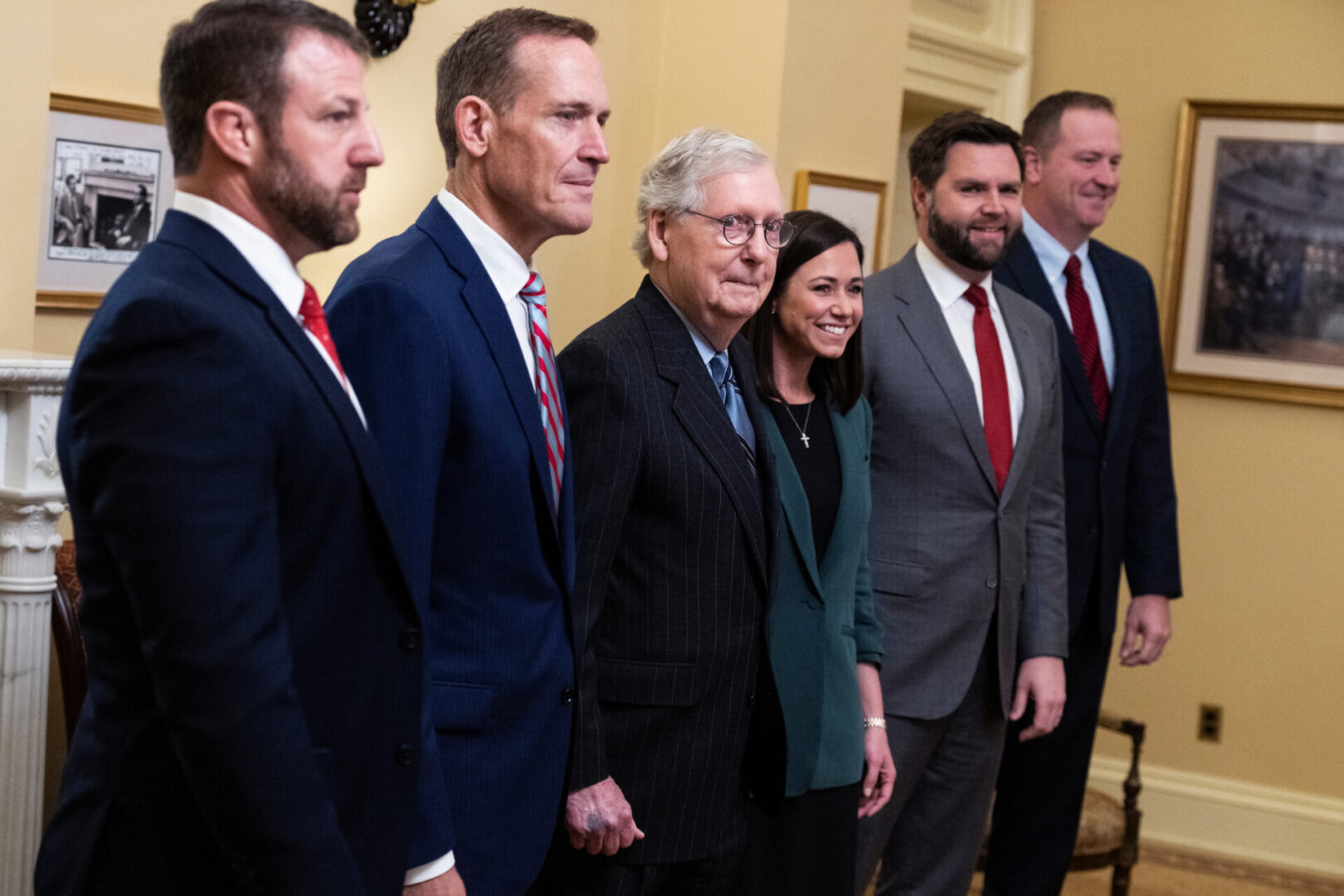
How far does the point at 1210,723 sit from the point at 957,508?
267cm

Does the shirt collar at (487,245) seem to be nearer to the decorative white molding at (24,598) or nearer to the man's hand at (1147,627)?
the decorative white molding at (24,598)

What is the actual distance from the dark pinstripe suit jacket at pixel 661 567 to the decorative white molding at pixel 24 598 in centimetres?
98

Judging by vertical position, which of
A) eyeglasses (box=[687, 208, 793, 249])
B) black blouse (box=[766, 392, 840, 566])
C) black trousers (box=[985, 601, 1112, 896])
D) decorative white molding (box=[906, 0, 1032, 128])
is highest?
decorative white molding (box=[906, 0, 1032, 128])

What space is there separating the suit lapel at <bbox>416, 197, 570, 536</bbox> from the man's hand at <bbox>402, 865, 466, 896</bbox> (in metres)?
0.37

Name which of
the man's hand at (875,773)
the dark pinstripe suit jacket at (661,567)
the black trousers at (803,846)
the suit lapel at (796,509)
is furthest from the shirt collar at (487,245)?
the man's hand at (875,773)

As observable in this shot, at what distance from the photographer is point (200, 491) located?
3.43 feet

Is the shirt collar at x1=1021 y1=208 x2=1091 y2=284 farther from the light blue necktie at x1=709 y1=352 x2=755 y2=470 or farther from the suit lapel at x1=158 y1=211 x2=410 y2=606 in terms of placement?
the suit lapel at x1=158 y1=211 x2=410 y2=606

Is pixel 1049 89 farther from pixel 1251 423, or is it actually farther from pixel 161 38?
pixel 161 38

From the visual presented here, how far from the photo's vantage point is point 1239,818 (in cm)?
458

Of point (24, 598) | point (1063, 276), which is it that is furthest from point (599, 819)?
point (1063, 276)

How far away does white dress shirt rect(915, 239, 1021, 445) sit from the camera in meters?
2.56

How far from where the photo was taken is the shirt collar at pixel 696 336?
1905mm

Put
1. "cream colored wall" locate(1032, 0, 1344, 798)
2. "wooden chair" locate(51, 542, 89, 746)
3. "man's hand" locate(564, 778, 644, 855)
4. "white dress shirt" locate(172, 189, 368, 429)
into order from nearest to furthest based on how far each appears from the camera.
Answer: "white dress shirt" locate(172, 189, 368, 429)
"man's hand" locate(564, 778, 644, 855)
"wooden chair" locate(51, 542, 89, 746)
"cream colored wall" locate(1032, 0, 1344, 798)

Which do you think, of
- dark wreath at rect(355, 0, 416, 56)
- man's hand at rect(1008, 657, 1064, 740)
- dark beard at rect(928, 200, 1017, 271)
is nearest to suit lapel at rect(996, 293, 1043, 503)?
dark beard at rect(928, 200, 1017, 271)
